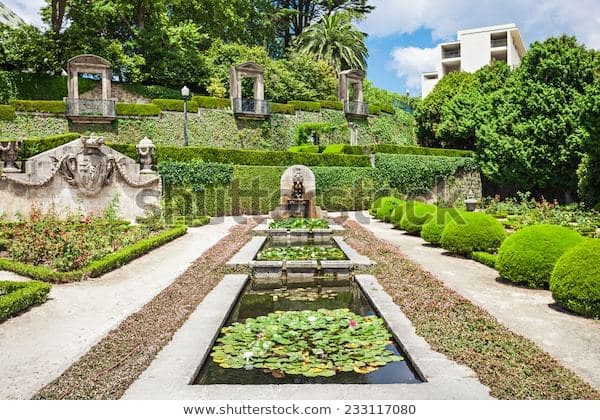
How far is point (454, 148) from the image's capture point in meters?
33.5

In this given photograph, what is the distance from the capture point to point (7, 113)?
80.4ft

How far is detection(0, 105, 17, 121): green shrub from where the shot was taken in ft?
80.0

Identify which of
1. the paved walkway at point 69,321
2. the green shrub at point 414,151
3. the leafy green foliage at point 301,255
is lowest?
the paved walkway at point 69,321

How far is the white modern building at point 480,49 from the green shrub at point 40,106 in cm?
3982

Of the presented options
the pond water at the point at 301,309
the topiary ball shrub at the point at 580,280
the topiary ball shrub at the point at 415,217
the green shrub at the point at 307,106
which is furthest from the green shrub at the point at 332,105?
the topiary ball shrub at the point at 580,280

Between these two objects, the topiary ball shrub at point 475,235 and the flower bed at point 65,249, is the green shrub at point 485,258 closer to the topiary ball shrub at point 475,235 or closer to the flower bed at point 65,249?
the topiary ball shrub at point 475,235

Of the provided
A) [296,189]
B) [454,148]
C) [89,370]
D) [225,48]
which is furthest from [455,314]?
[225,48]

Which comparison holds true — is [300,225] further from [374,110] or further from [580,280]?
[374,110]

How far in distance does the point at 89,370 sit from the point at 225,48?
3256 cm

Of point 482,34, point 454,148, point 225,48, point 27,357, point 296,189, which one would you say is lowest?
point 27,357

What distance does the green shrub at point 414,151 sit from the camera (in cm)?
2798

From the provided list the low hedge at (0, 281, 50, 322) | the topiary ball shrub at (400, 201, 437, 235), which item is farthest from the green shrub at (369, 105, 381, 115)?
the low hedge at (0, 281, 50, 322)

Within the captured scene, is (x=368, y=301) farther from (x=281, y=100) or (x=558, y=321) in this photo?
(x=281, y=100)

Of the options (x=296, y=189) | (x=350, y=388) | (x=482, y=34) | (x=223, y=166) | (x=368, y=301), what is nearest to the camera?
(x=350, y=388)
